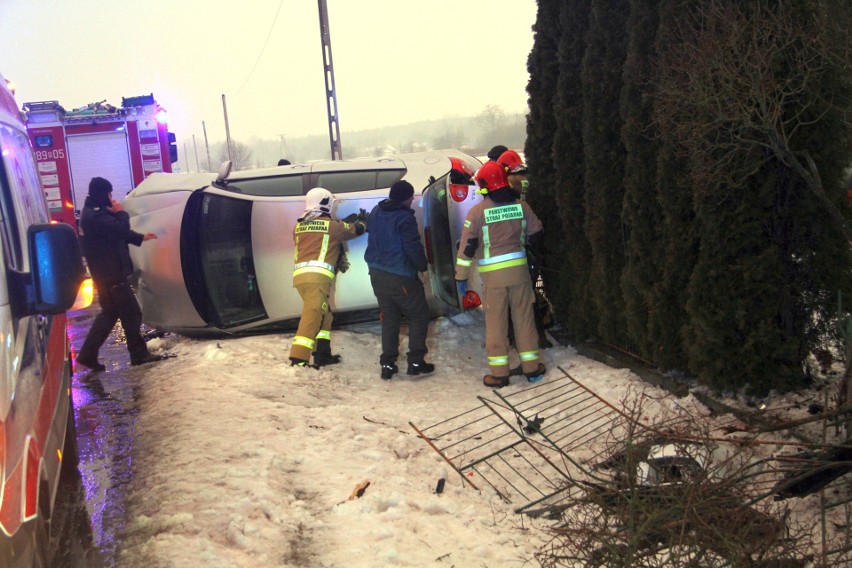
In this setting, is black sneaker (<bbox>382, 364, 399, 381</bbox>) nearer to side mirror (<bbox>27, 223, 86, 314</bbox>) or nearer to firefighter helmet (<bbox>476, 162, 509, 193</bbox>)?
firefighter helmet (<bbox>476, 162, 509, 193</bbox>)

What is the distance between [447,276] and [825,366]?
11.7ft

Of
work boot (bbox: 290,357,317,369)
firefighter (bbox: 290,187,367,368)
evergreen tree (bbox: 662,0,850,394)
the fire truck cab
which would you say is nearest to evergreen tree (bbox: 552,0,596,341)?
evergreen tree (bbox: 662,0,850,394)

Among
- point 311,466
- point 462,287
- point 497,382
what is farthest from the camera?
point 462,287

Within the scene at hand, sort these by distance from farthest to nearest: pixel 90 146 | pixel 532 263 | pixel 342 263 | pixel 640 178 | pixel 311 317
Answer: pixel 90 146 < pixel 342 263 < pixel 311 317 < pixel 532 263 < pixel 640 178

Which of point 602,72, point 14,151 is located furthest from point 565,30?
point 14,151

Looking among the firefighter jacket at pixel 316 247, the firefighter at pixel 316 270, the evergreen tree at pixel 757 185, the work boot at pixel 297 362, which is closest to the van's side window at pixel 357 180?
the firefighter at pixel 316 270

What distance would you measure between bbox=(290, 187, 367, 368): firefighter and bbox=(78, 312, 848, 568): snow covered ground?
0.79 ft

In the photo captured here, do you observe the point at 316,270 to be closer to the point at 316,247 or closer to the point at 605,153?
the point at 316,247

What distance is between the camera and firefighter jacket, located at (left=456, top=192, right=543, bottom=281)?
247 inches

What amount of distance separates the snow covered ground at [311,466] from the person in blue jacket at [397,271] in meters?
0.26

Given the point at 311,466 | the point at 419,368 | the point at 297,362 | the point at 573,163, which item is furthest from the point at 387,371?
the point at 573,163

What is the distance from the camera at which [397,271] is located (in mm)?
6695

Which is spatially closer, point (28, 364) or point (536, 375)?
point (28, 364)

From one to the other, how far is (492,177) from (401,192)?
88 cm
